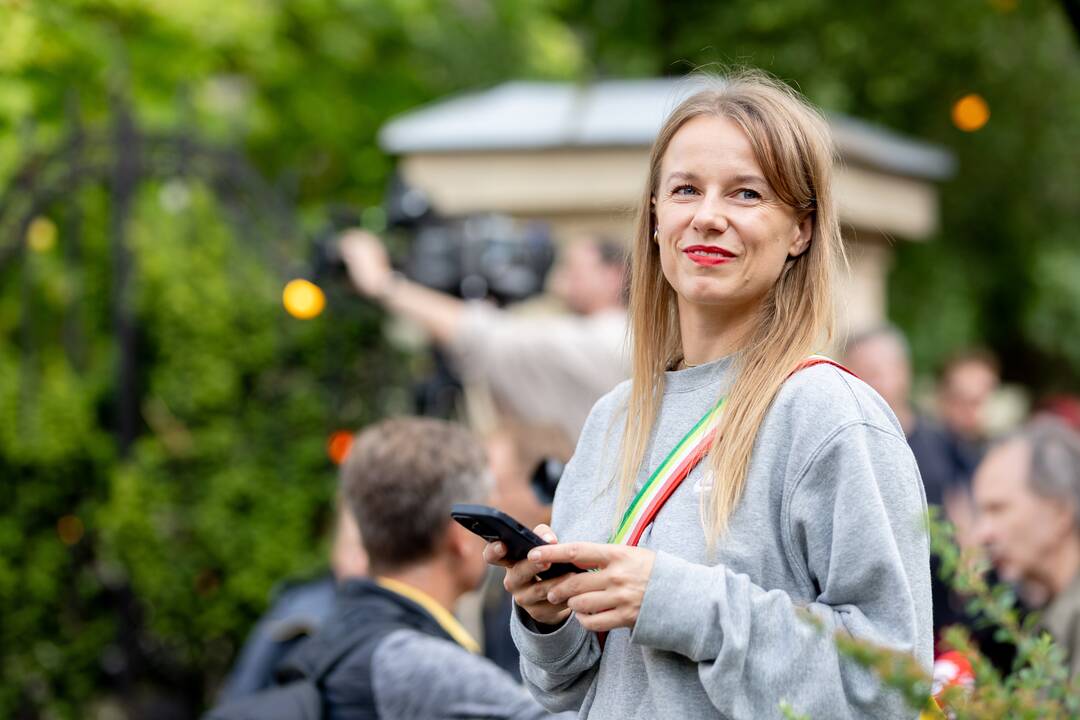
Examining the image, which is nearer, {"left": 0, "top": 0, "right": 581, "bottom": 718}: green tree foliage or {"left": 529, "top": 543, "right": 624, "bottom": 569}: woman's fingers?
Answer: {"left": 529, "top": 543, "right": 624, "bottom": 569}: woman's fingers

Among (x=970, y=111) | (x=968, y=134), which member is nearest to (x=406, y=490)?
(x=970, y=111)

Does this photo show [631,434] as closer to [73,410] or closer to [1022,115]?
[73,410]

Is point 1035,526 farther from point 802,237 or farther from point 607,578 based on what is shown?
point 607,578

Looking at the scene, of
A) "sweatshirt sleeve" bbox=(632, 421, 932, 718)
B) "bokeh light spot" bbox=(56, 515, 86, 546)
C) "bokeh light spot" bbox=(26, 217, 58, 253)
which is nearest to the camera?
"sweatshirt sleeve" bbox=(632, 421, 932, 718)

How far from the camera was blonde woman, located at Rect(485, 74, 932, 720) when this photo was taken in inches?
67.7

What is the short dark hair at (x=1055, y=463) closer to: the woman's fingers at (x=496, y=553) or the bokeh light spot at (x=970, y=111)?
the woman's fingers at (x=496, y=553)

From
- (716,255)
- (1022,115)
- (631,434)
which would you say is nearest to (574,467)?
(631,434)

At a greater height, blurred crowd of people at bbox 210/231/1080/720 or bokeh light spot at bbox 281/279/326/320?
bokeh light spot at bbox 281/279/326/320

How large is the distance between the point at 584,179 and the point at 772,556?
220 inches

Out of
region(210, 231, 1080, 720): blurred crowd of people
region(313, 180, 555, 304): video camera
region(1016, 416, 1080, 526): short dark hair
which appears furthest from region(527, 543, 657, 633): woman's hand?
region(313, 180, 555, 304): video camera

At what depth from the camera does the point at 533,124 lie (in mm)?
7582

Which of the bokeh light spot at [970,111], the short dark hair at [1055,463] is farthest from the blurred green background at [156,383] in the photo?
the short dark hair at [1055,463]

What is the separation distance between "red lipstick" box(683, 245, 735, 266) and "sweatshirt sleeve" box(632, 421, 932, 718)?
0.94 ft

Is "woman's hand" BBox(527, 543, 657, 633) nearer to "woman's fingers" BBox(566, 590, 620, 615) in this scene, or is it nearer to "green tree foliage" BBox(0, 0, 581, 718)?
"woman's fingers" BBox(566, 590, 620, 615)
